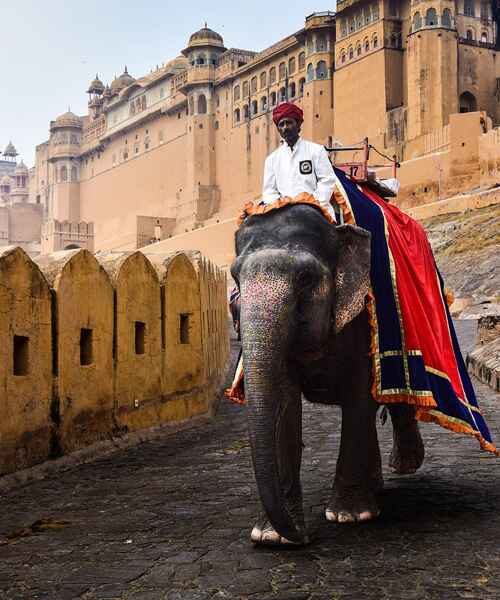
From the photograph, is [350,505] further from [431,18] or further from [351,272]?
[431,18]

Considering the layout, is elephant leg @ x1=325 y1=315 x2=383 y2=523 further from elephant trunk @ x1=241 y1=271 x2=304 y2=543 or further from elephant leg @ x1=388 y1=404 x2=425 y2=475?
elephant leg @ x1=388 y1=404 x2=425 y2=475

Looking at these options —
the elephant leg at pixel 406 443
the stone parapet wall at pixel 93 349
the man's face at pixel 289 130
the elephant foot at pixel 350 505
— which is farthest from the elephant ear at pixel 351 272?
the stone parapet wall at pixel 93 349

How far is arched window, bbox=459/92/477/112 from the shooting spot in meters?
42.1

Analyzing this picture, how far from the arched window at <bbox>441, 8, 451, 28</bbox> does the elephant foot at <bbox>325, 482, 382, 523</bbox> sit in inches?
1558

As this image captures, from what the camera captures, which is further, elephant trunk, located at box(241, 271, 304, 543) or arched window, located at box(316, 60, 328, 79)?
arched window, located at box(316, 60, 328, 79)

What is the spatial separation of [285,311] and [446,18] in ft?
132

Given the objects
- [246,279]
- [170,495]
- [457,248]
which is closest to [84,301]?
[170,495]

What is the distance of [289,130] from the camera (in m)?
4.54

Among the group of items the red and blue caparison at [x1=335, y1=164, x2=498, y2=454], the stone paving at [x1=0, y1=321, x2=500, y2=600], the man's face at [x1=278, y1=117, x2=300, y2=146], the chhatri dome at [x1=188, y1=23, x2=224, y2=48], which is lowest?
the stone paving at [x1=0, y1=321, x2=500, y2=600]

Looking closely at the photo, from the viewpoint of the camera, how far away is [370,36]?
43594 millimetres

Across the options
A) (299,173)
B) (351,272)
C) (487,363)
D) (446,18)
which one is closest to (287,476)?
(351,272)

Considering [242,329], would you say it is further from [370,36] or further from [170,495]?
[370,36]

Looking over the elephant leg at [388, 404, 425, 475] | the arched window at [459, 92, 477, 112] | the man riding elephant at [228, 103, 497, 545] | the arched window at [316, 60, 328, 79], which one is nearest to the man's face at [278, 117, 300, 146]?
the man riding elephant at [228, 103, 497, 545]

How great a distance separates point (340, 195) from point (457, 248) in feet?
87.0
